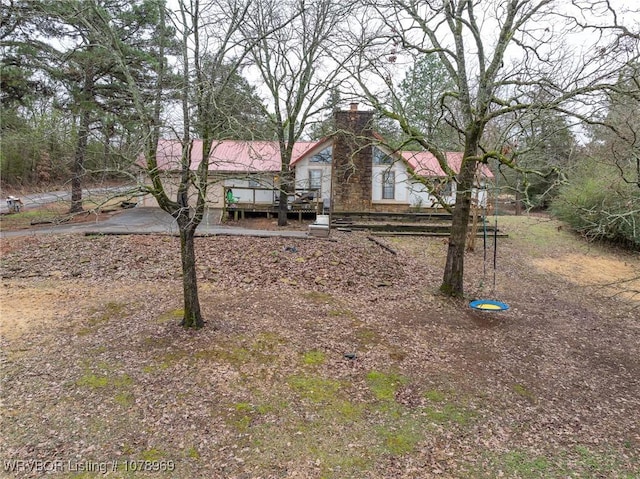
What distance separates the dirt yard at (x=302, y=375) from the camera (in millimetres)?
3664

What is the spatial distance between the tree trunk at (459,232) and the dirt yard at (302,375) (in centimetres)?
49

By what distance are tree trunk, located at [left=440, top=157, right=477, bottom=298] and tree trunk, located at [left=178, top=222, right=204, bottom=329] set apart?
220 inches

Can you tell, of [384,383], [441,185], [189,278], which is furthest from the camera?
[441,185]

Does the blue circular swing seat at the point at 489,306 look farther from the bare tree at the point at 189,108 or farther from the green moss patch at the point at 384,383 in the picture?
the bare tree at the point at 189,108

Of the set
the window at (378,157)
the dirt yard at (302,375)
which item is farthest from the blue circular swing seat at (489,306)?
the window at (378,157)

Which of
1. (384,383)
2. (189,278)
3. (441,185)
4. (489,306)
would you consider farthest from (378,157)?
(384,383)

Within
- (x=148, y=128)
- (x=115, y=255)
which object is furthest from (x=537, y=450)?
(x=115, y=255)

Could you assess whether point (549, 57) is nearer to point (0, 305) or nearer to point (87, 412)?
point (87, 412)

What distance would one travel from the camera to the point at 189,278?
604 cm

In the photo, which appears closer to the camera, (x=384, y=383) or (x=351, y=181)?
(x=384, y=383)

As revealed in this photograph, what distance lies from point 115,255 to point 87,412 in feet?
22.7

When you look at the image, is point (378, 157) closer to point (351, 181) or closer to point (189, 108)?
point (351, 181)

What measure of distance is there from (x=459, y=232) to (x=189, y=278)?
597 centimetres

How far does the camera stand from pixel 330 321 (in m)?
7.09
